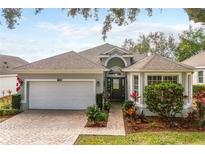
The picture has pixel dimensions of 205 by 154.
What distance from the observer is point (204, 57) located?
81.9 feet

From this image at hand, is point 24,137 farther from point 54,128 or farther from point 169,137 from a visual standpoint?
point 169,137

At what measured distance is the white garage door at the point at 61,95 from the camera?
1659 cm

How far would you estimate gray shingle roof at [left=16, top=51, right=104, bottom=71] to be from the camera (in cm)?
1680

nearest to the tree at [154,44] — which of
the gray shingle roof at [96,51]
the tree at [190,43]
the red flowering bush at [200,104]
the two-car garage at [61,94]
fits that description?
the tree at [190,43]

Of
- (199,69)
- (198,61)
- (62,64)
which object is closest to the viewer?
(62,64)

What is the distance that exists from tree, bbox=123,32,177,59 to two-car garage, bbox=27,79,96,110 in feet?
33.0

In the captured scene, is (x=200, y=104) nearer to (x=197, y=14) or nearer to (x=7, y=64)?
(x=197, y=14)

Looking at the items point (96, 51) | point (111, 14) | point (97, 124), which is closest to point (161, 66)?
point (111, 14)

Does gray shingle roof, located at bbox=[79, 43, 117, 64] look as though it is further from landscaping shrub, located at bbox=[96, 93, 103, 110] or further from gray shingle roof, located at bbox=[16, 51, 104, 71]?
landscaping shrub, located at bbox=[96, 93, 103, 110]

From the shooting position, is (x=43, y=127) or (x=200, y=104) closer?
(x=43, y=127)

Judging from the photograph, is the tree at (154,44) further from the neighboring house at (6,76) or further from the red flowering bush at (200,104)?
the red flowering bush at (200,104)

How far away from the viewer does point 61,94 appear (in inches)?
658

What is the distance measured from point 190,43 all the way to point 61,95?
49.9 ft

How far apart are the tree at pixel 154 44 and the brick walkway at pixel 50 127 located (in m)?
11.3
